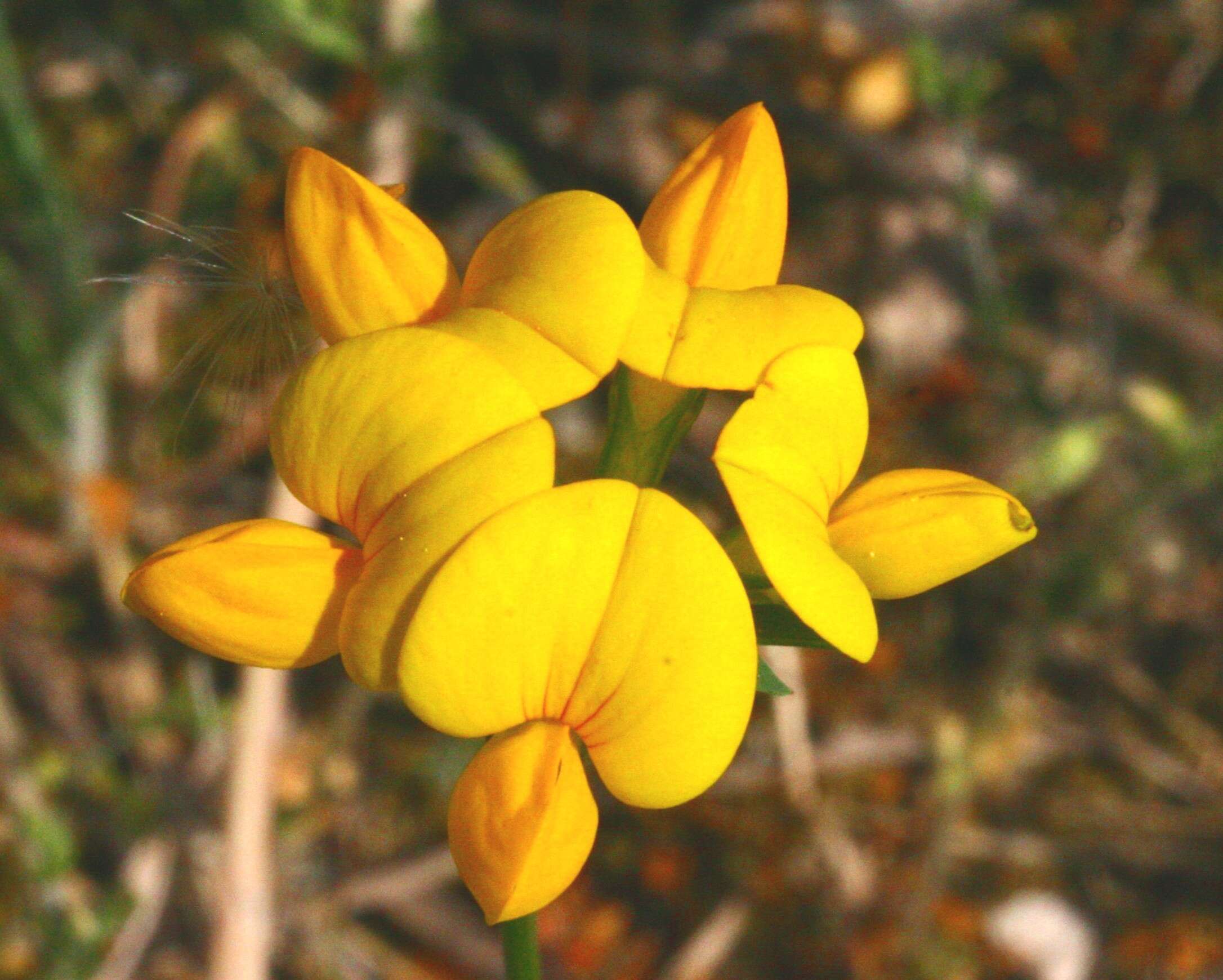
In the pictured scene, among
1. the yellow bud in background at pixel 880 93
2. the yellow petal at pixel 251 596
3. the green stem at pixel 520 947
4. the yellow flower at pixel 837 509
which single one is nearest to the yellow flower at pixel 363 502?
the yellow petal at pixel 251 596

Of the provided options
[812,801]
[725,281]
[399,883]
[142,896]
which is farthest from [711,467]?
[142,896]

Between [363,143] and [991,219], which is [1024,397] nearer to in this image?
[991,219]

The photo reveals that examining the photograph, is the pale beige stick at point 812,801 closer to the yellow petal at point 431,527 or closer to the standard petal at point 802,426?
the standard petal at point 802,426

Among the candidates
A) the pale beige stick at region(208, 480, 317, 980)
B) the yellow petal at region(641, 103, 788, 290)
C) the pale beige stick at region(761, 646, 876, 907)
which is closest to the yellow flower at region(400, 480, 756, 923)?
the yellow petal at region(641, 103, 788, 290)

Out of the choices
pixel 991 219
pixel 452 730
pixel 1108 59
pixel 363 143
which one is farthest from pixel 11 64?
pixel 1108 59

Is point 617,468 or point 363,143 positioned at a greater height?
point 617,468
